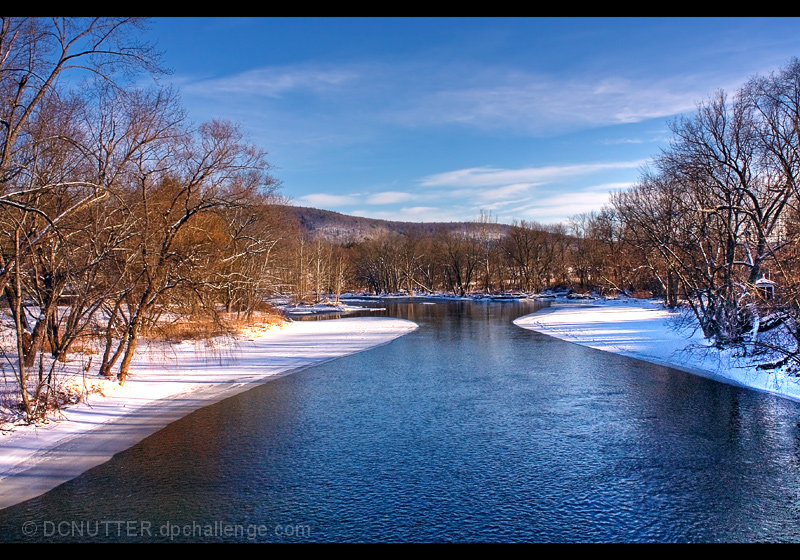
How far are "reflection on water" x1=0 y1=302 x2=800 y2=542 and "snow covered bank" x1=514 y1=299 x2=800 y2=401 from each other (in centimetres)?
122

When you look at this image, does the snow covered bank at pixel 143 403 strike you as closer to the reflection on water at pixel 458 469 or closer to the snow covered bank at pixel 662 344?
the reflection on water at pixel 458 469

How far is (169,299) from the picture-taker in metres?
13.2

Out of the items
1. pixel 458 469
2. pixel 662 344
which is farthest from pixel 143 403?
pixel 662 344

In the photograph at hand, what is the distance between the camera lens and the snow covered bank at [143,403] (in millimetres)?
7785

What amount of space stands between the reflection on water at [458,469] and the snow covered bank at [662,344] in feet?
4.01

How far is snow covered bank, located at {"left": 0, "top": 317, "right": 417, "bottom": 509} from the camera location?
25.5 feet

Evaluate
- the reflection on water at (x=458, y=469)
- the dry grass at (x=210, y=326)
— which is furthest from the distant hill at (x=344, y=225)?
the reflection on water at (x=458, y=469)

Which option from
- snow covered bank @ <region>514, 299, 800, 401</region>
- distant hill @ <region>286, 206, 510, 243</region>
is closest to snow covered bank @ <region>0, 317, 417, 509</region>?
snow covered bank @ <region>514, 299, 800, 401</region>

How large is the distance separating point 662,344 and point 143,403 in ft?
56.2

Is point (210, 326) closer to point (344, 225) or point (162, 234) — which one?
point (162, 234)

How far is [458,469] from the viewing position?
24.8 ft

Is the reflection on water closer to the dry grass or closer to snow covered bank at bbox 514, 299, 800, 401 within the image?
snow covered bank at bbox 514, 299, 800, 401

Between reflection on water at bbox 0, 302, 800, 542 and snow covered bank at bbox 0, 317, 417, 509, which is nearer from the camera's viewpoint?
reflection on water at bbox 0, 302, 800, 542
